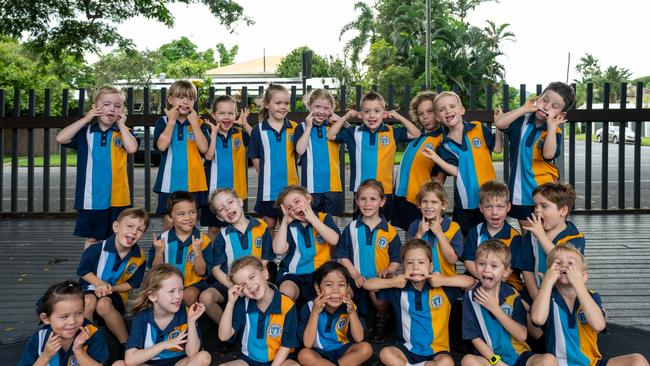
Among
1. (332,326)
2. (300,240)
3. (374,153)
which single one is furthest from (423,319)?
(374,153)

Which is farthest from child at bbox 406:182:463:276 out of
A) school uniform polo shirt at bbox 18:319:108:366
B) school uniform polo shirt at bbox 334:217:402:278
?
school uniform polo shirt at bbox 18:319:108:366

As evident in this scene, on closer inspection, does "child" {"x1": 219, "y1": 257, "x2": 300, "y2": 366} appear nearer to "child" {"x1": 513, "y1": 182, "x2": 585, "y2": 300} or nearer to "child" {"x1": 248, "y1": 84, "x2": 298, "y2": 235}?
"child" {"x1": 513, "y1": 182, "x2": 585, "y2": 300}

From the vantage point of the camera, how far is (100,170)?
564 cm

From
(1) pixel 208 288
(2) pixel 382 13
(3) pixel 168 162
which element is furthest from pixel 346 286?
(2) pixel 382 13

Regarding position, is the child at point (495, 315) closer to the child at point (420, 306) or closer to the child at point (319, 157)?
the child at point (420, 306)

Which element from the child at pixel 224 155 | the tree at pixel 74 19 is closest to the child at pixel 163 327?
the child at pixel 224 155

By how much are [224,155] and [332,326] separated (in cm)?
235

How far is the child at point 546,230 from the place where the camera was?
4289 mm

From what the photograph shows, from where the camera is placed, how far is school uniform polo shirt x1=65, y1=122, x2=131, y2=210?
18.5ft

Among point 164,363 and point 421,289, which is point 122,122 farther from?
point 421,289

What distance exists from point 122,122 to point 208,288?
1747mm

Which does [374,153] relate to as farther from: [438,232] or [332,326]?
[332,326]

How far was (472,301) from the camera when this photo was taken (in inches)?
162

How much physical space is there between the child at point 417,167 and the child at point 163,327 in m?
2.22
